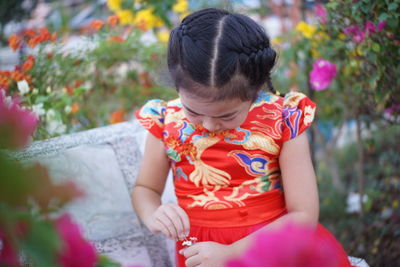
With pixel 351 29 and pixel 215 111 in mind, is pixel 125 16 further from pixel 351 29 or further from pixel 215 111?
pixel 215 111

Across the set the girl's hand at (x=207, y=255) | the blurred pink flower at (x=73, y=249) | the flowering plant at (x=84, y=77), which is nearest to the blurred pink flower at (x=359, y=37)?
the flowering plant at (x=84, y=77)

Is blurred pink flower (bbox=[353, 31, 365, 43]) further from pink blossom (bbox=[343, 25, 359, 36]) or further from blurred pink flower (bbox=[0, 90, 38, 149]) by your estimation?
blurred pink flower (bbox=[0, 90, 38, 149])

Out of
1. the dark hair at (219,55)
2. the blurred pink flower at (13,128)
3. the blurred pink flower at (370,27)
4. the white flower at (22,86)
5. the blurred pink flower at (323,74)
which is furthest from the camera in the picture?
the blurred pink flower at (323,74)

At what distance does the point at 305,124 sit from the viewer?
1249 mm

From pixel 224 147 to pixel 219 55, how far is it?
0.33m

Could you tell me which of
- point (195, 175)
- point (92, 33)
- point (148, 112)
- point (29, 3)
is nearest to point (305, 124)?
point (195, 175)

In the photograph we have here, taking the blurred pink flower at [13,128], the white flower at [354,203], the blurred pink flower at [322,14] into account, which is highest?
the blurred pink flower at [13,128]

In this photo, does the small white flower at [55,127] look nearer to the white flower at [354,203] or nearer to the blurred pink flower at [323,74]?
the blurred pink flower at [323,74]

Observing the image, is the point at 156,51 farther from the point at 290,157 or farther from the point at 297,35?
the point at 290,157

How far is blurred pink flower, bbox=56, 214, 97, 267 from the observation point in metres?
0.46

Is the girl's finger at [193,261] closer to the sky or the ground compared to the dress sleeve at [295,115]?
closer to the ground

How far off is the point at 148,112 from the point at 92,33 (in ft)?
4.06

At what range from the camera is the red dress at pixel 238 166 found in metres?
1.28

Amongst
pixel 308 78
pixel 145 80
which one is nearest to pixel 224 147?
pixel 308 78
